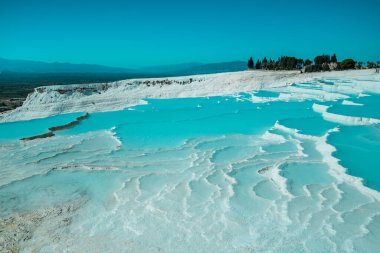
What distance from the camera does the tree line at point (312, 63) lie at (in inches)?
1364

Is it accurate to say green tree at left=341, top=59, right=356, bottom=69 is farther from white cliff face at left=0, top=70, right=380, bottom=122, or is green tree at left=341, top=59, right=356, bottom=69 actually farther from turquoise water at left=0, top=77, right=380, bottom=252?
turquoise water at left=0, top=77, right=380, bottom=252

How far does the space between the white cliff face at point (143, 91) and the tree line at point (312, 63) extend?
568 centimetres

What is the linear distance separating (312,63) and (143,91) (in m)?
23.3

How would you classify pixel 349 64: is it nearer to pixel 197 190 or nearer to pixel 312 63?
pixel 312 63

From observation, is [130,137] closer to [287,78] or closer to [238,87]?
[238,87]

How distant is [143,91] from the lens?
2859 centimetres

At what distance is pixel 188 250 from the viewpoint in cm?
478

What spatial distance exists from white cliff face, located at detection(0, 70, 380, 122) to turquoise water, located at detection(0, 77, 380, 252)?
8.60 metres

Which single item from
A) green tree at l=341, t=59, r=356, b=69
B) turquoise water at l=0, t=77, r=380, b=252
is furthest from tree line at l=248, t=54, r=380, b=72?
turquoise water at l=0, t=77, r=380, b=252

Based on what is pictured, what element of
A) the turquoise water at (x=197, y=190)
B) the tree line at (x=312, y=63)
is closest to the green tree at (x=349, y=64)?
the tree line at (x=312, y=63)

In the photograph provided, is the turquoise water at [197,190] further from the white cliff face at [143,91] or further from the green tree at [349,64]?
the green tree at [349,64]

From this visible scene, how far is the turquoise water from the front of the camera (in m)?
5.04

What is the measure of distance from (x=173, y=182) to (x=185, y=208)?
1.38 meters

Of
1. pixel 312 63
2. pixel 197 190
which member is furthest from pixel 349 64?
pixel 197 190
